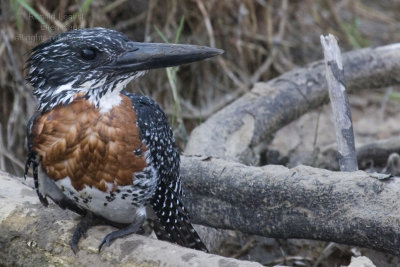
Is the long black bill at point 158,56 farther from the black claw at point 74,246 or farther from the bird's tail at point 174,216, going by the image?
the black claw at point 74,246

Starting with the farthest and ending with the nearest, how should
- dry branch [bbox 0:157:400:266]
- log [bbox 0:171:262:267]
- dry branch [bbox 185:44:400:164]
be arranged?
1. dry branch [bbox 185:44:400:164]
2. dry branch [bbox 0:157:400:266]
3. log [bbox 0:171:262:267]

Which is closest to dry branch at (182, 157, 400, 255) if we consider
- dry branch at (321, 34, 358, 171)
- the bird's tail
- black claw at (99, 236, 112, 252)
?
the bird's tail

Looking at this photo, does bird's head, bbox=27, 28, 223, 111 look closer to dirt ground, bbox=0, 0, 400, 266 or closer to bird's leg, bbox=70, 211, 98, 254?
bird's leg, bbox=70, 211, 98, 254

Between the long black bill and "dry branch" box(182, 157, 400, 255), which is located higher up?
the long black bill

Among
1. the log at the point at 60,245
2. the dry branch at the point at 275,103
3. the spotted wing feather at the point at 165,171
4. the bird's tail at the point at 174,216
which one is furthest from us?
the dry branch at the point at 275,103

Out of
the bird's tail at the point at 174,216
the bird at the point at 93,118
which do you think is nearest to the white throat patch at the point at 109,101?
the bird at the point at 93,118

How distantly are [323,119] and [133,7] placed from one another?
173 cm

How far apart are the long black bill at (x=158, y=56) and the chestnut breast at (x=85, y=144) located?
0.16 m

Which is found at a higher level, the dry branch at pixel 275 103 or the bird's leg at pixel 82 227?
the dry branch at pixel 275 103

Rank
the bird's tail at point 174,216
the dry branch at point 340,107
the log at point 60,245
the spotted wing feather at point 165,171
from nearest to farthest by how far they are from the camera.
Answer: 1. the log at point 60,245
2. the spotted wing feather at point 165,171
3. the bird's tail at point 174,216
4. the dry branch at point 340,107

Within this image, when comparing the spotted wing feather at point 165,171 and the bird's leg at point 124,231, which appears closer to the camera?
the bird's leg at point 124,231

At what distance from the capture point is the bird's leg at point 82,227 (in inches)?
102

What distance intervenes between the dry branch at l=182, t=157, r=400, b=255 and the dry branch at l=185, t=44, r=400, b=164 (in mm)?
518

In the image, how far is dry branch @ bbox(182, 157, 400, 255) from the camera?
257 centimetres
